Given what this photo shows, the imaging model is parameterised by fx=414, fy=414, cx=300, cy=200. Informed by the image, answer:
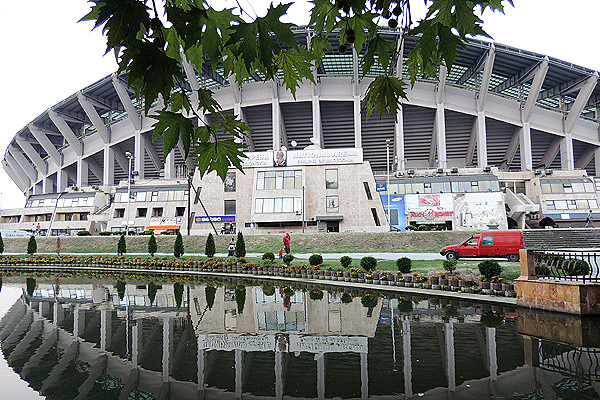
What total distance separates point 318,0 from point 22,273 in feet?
97.3

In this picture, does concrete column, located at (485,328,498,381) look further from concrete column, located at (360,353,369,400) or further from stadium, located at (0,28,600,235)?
stadium, located at (0,28,600,235)

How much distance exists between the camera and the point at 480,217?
47.3 m

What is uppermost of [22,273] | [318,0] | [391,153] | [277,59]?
[391,153]

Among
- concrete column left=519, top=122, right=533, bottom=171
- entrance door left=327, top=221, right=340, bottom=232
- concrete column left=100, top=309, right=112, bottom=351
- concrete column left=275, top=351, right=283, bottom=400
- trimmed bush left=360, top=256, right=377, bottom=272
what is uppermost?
concrete column left=519, top=122, right=533, bottom=171

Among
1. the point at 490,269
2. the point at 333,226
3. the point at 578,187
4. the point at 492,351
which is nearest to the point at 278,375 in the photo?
the point at 492,351

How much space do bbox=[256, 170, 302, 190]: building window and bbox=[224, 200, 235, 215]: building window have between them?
11.7 feet

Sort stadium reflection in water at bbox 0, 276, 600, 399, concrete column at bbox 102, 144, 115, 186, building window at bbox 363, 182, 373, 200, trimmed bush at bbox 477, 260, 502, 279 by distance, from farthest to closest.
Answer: concrete column at bbox 102, 144, 115, 186 < building window at bbox 363, 182, 373, 200 < trimmed bush at bbox 477, 260, 502, 279 < stadium reflection in water at bbox 0, 276, 600, 399

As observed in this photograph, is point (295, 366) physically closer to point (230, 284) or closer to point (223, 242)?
point (230, 284)

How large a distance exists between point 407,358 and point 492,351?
1.61 m

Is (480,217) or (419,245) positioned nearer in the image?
(419,245)

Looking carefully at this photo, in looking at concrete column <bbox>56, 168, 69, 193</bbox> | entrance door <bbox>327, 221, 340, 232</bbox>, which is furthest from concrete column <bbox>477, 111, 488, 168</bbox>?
concrete column <bbox>56, 168, 69, 193</bbox>

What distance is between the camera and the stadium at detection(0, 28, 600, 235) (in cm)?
4412

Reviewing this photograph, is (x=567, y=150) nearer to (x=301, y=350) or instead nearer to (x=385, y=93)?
(x=301, y=350)

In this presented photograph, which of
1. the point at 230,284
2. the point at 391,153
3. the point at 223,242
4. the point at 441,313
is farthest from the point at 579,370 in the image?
the point at 391,153
